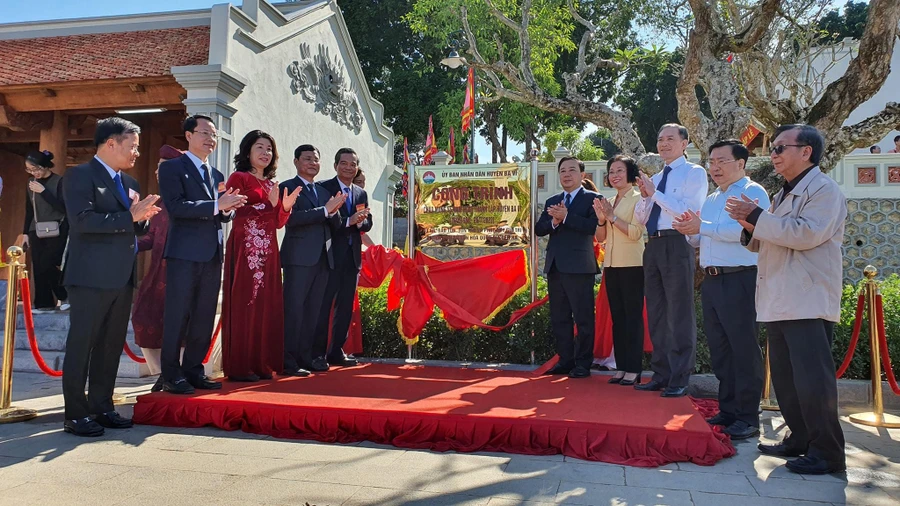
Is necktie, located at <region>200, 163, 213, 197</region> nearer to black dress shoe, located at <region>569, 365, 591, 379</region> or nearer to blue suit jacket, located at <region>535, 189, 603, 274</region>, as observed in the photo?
blue suit jacket, located at <region>535, 189, 603, 274</region>

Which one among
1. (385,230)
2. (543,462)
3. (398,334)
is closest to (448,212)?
(398,334)

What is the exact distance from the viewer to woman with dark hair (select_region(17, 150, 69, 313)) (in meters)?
6.63

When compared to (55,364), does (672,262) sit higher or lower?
higher

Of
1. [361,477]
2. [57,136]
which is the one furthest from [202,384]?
[57,136]

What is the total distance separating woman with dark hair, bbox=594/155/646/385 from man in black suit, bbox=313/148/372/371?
203 cm

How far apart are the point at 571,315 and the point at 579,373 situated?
501 mm

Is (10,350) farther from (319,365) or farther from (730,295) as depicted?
(730,295)

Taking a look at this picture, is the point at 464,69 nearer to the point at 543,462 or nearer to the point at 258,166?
the point at 258,166

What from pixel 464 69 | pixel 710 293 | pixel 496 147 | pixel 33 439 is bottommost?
pixel 33 439

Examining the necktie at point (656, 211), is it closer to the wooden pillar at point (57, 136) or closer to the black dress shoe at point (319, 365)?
the black dress shoe at point (319, 365)

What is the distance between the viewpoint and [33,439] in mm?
3330

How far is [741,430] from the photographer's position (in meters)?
3.53

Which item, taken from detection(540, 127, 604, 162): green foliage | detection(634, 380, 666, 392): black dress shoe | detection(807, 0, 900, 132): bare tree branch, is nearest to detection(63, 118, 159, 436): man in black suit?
detection(634, 380, 666, 392): black dress shoe

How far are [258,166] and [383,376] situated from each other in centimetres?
185
